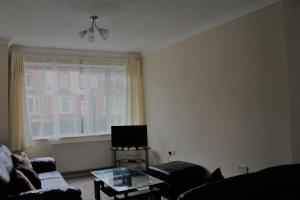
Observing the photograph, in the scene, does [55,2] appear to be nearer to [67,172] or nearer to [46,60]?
[46,60]

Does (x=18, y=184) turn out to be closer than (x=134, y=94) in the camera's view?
Yes

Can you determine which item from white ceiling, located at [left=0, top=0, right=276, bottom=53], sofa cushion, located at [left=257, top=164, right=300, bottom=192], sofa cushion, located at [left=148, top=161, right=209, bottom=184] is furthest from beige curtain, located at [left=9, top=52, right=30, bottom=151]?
sofa cushion, located at [left=257, top=164, right=300, bottom=192]

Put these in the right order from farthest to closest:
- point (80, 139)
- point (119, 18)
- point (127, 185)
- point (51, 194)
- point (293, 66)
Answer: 1. point (80, 139)
2. point (119, 18)
3. point (127, 185)
4. point (293, 66)
5. point (51, 194)

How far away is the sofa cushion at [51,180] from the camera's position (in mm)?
3406

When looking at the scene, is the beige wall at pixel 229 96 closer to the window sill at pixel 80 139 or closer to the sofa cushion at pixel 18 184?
the window sill at pixel 80 139

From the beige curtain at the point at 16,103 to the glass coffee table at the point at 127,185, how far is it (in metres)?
1.78

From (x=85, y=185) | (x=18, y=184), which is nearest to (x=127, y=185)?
(x=18, y=184)

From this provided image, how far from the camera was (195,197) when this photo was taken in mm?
1611

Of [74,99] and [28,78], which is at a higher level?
[28,78]

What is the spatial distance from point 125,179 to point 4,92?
256 centimetres

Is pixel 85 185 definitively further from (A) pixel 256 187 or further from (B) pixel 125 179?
(A) pixel 256 187

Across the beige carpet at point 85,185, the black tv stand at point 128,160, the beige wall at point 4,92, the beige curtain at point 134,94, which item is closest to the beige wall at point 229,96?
the black tv stand at point 128,160

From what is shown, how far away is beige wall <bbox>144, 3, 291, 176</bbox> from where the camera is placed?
9.90ft

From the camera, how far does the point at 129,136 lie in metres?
5.29
